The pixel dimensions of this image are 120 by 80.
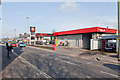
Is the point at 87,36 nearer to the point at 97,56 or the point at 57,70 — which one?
the point at 97,56

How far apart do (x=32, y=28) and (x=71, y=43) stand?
2240cm

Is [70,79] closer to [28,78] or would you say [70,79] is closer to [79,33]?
[28,78]

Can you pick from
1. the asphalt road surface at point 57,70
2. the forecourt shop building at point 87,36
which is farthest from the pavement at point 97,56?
the forecourt shop building at point 87,36

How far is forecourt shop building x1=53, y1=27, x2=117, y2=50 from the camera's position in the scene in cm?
2175

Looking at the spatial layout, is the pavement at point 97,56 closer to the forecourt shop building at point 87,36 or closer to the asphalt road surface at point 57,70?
the asphalt road surface at point 57,70

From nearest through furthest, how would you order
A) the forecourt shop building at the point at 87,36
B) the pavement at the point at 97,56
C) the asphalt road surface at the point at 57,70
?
the asphalt road surface at the point at 57,70
the pavement at the point at 97,56
the forecourt shop building at the point at 87,36

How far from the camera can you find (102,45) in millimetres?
21266

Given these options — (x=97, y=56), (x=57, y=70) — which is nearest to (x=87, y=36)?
(x=97, y=56)

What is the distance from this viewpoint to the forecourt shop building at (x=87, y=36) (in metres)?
21.8

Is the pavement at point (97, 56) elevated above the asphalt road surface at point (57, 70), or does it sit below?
below

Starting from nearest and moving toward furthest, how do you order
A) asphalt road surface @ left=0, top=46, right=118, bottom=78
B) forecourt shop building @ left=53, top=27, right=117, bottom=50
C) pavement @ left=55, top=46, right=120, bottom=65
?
asphalt road surface @ left=0, top=46, right=118, bottom=78 < pavement @ left=55, top=46, right=120, bottom=65 < forecourt shop building @ left=53, top=27, right=117, bottom=50

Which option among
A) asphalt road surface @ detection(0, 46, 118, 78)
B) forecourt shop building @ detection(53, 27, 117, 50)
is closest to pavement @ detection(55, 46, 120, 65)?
asphalt road surface @ detection(0, 46, 118, 78)

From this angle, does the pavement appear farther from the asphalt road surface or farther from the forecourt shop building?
the forecourt shop building

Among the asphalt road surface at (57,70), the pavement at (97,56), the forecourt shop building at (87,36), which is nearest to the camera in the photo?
the asphalt road surface at (57,70)
